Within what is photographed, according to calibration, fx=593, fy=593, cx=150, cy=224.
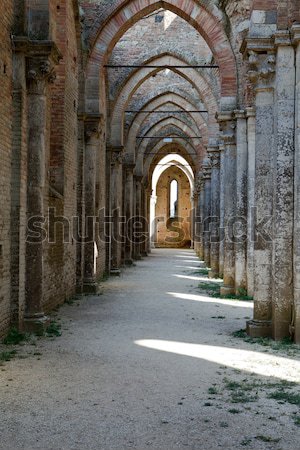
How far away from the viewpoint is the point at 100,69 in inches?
661

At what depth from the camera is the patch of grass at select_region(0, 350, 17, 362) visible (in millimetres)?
7496

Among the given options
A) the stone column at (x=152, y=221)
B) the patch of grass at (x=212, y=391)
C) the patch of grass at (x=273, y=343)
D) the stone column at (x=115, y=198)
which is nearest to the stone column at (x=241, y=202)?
the patch of grass at (x=273, y=343)

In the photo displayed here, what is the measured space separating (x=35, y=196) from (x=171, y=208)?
47.7 meters

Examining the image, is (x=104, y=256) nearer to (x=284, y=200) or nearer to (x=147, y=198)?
(x=284, y=200)

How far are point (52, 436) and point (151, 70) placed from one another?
21154 millimetres

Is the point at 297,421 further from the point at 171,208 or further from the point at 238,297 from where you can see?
the point at 171,208

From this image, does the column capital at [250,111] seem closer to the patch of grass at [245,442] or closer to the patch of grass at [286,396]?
the patch of grass at [286,396]

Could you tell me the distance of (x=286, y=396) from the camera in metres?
5.84

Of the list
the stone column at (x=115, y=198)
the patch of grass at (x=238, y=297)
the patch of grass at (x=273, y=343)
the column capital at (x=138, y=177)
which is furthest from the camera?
the column capital at (x=138, y=177)

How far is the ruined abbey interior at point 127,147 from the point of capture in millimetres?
8734

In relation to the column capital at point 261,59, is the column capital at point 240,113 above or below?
above

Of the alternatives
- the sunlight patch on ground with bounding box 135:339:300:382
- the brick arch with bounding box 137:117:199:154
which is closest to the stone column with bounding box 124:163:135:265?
the brick arch with bounding box 137:117:199:154

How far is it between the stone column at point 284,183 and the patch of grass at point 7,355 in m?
3.81

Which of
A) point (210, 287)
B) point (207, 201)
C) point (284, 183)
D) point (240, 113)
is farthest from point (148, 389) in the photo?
point (207, 201)
